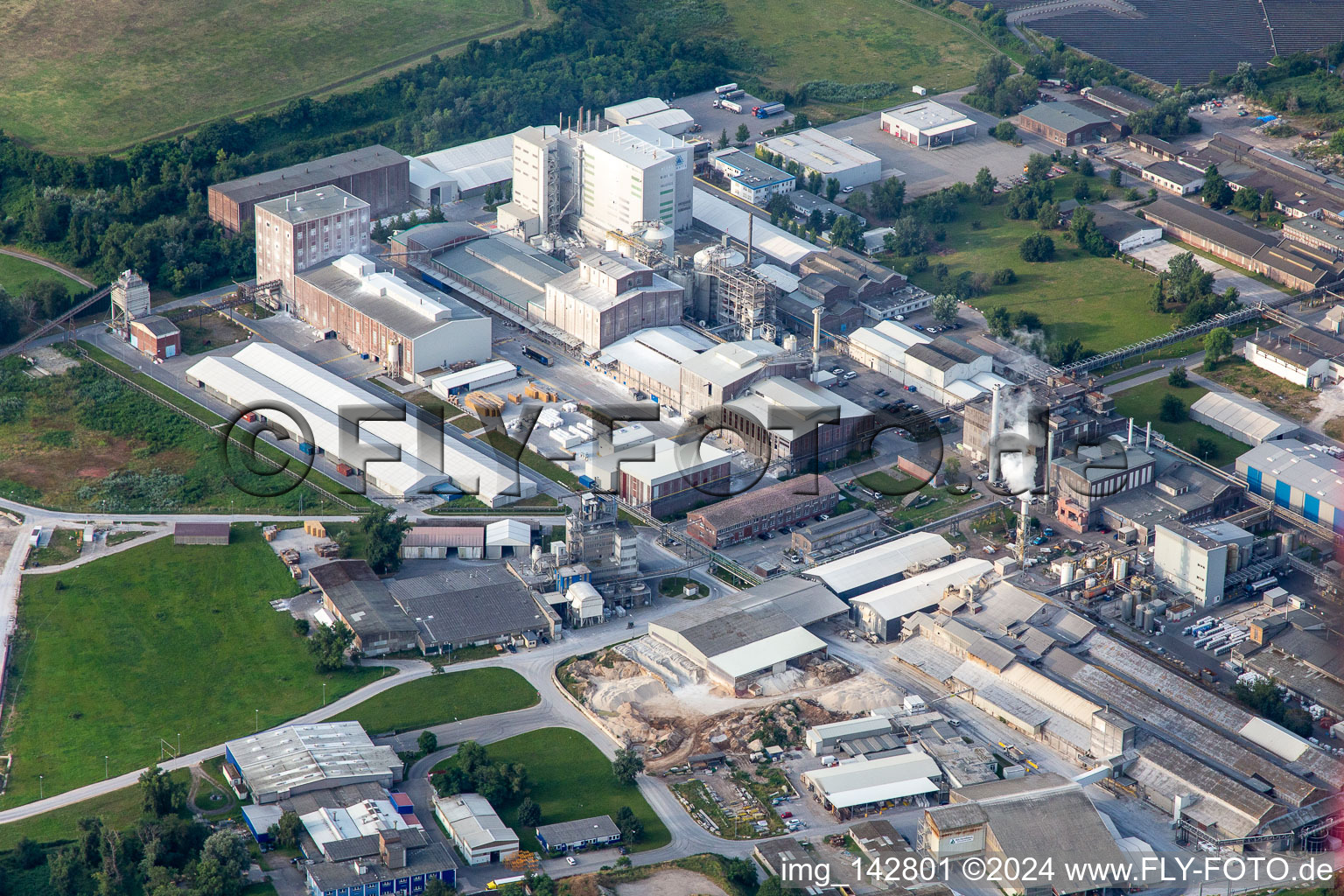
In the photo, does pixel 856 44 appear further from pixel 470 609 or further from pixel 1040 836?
pixel 1040 836

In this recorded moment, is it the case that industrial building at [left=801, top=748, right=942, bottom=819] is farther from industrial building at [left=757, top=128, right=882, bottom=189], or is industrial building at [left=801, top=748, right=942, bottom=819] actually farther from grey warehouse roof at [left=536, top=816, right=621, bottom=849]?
industrial building at [left=757, top=128, right=882, bottom=189]

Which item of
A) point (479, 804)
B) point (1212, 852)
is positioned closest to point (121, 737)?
point (479, 804)

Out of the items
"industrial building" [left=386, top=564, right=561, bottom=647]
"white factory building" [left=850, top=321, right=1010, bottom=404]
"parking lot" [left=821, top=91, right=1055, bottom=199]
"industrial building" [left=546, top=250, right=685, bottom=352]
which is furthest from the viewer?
"parking lot" [left=821, top=91, right=1055, bottom=199]

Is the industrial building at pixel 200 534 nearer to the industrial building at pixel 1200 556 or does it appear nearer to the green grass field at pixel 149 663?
the green grass field at pixel 149 663

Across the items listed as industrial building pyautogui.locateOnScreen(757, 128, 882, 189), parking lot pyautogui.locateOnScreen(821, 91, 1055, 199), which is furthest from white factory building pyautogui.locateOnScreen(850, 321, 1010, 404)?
parking lot pyautogui.locateOnScreen(821, 91, 1055, 199)

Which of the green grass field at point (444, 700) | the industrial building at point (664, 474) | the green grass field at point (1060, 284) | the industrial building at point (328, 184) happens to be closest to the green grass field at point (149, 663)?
the green grass field at point (444, 700)

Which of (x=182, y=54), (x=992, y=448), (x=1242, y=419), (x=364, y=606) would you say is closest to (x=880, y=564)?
(x=992, y=448)

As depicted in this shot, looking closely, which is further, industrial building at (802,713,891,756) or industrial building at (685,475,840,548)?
industrial building at (685,475,840,548)
